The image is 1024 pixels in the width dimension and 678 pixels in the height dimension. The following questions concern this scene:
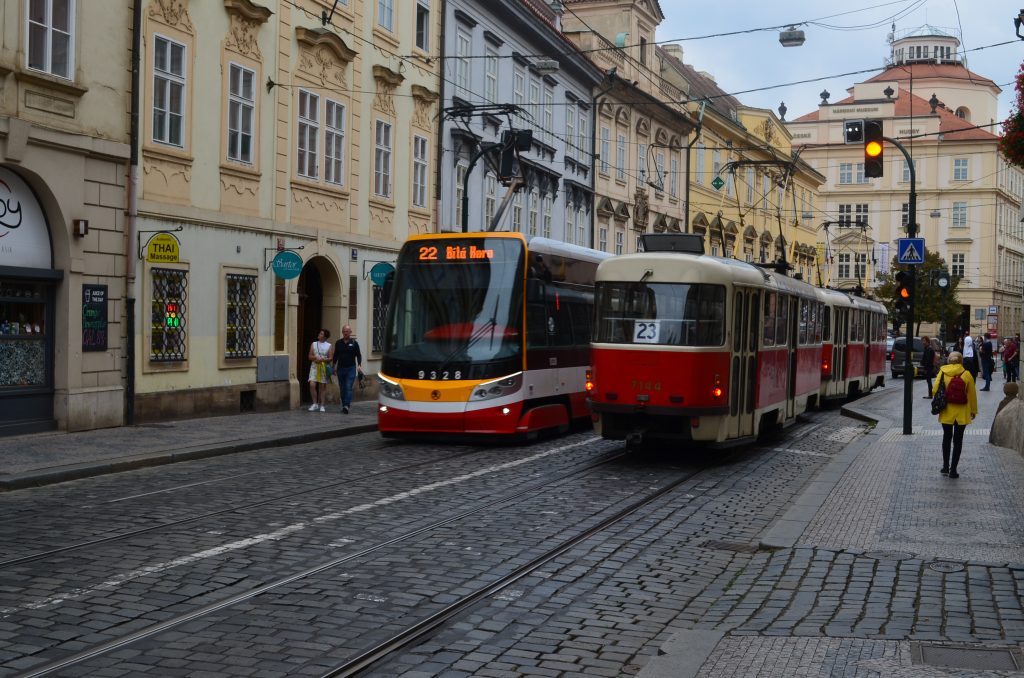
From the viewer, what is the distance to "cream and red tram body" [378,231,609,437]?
1819cm

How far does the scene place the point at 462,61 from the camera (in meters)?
33.5

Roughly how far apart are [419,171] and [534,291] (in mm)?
13339

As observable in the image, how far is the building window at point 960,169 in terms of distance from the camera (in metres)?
103

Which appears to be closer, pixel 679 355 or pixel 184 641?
pixel 184 641

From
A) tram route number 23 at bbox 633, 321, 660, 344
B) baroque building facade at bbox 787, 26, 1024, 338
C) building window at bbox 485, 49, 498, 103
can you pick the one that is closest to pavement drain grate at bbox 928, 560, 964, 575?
tram route number 23 at bbox 633, 321, 660, 344

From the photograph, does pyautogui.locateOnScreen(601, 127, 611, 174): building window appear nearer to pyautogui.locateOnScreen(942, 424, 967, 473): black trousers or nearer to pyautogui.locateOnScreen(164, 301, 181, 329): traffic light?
pyautogui.locateOnScreen(164, 301, 181, 329): traffic light

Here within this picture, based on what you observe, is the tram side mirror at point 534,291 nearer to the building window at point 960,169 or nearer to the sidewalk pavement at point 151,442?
the sidewalk pavement at point 151,442

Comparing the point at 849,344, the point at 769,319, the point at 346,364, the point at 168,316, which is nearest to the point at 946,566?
the point at 769,319

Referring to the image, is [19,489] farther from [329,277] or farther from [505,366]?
[329,277]

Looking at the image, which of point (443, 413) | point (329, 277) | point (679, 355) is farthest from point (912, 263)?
point (329, 277)

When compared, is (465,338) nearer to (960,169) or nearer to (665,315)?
(665,315)

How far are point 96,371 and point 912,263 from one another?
45.9ft

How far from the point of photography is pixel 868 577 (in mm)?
8984

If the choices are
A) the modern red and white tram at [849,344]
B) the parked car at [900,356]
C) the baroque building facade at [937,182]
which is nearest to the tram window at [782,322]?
the modern red and white tram at [849,344]
